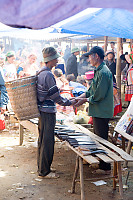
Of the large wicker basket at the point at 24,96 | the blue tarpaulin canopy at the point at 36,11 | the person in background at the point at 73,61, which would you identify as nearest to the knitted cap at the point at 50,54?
the large wicker basket at the point at 24,96

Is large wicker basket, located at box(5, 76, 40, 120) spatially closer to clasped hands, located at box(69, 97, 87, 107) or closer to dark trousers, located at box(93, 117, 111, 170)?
clasped hands, located at box(69, 97, 87, 107)

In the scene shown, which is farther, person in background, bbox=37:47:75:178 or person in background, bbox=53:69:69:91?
person in background, bbox=53:69:69:91

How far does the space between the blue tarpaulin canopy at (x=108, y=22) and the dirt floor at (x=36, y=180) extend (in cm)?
289

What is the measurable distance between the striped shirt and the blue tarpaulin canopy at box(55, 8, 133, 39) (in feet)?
6.98

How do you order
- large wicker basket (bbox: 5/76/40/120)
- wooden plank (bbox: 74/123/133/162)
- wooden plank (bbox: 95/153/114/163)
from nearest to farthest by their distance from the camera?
wooden plank (bbox: 95/153/114/163)
wooden plank (bbox: 74/123/133/162)
large wicker basket (bbox: 5/76/40/120)

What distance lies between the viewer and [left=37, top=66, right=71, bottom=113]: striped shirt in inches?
206

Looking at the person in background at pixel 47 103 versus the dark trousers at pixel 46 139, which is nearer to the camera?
the person in background at pixel 47 103

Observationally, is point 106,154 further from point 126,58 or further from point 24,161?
point 126,58

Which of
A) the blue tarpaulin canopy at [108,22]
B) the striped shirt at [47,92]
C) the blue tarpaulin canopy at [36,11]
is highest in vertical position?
the blue tarpaulin canopy at [108,22]

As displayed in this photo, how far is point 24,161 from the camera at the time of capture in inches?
260

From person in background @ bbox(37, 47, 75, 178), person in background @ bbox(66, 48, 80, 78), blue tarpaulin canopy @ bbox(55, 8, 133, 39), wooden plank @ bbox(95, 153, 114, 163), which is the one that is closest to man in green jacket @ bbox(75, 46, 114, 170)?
person in background @ bbox(37, 47, 75, 178)

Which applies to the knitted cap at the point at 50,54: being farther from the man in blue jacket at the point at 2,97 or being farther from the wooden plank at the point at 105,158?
the man in blue jacket at the point at 2,97

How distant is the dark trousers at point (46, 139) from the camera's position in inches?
213

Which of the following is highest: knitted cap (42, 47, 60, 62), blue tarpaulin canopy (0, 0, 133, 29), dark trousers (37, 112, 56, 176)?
blue tarpaulin canopy (0, 0, 133, 29)
